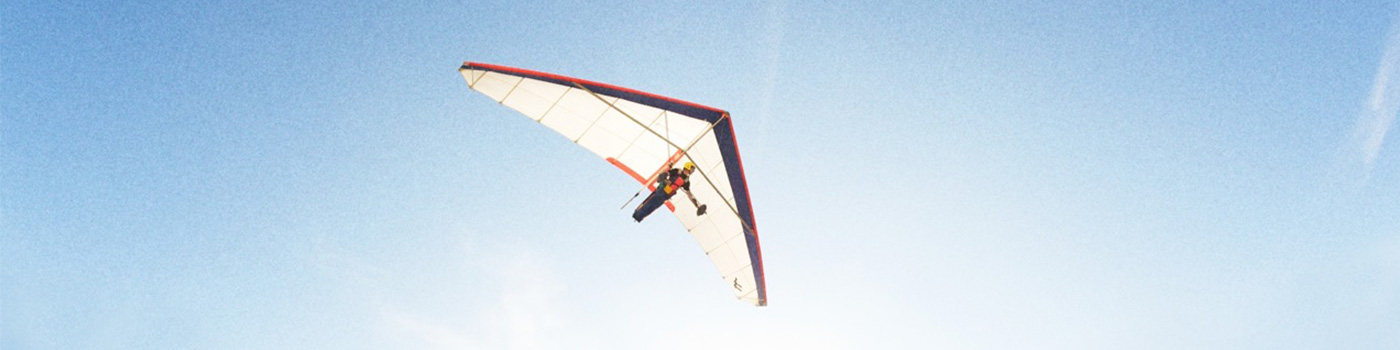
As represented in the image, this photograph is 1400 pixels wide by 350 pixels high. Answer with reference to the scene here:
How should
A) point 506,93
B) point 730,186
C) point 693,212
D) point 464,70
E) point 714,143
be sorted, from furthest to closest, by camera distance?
point 693,212
point 730,186
point 714,143
point 506,93
point 464,70

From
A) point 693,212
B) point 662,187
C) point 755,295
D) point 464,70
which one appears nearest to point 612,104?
point 662,187

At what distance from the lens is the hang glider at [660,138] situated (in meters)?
13.2

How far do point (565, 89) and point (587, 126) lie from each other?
164 cm

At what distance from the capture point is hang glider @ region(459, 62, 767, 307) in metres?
13.2

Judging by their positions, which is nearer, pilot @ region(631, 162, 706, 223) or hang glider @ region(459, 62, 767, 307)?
hang glider @ region(459, 62, 767, 307)

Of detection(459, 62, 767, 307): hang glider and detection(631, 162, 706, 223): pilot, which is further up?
detection(459, 62, 767, 307): hang glider

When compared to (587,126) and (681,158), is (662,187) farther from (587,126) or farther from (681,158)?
(587,126)

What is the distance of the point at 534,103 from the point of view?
13.9 metres

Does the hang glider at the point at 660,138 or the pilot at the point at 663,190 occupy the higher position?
the hang glider at the point at 660,138

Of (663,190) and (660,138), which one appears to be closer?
(663,190)

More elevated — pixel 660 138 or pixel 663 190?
pixel 660 138

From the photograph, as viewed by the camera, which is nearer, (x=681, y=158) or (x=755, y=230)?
(x=681, y=158)

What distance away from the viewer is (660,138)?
14719mm

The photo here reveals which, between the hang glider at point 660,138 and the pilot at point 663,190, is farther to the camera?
the pilot at point 663,190
